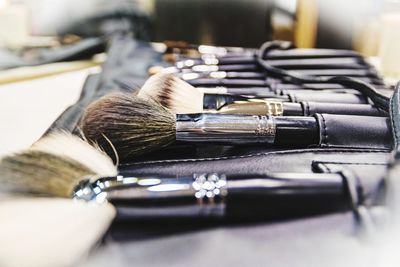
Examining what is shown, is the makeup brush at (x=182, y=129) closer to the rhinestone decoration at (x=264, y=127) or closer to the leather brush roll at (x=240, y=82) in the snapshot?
the rhinestone decoration at (x=264, y=127)

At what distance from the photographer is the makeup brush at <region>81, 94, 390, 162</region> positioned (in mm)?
369

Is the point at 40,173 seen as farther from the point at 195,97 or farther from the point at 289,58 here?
the point at 289,58

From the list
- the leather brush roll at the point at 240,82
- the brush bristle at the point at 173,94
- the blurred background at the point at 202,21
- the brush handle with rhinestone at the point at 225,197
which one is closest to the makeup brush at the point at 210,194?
the brush handle with rhinestone at the point at 225,197

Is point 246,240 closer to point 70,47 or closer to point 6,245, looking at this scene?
point 6,245

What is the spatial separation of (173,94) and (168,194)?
154 millimetres

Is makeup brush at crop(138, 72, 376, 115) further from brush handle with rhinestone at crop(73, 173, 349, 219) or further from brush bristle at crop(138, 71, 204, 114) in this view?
brush handle with rhinestone at crop(73, 173, 349, 219)

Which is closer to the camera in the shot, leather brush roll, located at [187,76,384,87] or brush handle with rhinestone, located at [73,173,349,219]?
brush handle with rhinestone, located at [73,173,349,219]

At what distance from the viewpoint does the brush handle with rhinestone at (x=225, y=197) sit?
0.29m


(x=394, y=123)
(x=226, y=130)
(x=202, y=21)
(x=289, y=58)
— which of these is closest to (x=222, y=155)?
(x=226, y=130)

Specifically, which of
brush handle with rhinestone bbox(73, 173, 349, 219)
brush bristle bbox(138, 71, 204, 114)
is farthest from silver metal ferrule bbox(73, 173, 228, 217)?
brush bristle bbox(138, 71, 204, 114)

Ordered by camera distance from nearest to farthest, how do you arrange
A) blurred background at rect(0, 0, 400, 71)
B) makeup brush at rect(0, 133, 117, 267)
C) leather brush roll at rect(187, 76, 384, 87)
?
1. makeup brush at rect(0, 133, 117, 267)
2. leather brush roll at rect(187, 76, 384, 87)
3. blurred background at rect(0, 0, 400, 71)

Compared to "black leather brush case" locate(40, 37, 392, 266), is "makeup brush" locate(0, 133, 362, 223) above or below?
above

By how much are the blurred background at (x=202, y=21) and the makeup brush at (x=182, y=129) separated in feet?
2.30

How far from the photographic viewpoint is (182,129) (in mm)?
374
